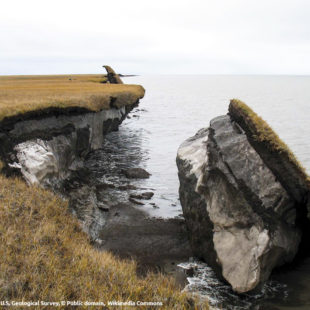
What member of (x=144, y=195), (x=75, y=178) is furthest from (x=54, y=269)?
(x=144, y=195)

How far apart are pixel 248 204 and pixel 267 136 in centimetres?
271

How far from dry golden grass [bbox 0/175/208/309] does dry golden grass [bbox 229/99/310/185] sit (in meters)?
6.56

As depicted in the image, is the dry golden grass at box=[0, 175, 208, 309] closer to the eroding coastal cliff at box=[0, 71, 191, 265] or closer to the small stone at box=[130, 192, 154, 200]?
the eroding coastal cliff at box=[0, 71, 191, 265]

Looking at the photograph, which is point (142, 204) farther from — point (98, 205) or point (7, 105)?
point (7, 105)

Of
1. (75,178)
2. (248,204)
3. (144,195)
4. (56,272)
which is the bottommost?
(144,195)

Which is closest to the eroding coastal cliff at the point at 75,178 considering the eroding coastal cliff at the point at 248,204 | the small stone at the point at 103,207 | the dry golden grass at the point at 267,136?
the small stone at the point at 103,207

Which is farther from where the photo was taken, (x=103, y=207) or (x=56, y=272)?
(x=103, y=207)

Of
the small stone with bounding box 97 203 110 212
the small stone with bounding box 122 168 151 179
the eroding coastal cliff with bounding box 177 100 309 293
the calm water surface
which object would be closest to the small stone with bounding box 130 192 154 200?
the calm water surface

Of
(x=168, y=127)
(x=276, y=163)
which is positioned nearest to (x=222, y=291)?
(x=276, y=163)

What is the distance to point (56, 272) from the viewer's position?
24.8ft

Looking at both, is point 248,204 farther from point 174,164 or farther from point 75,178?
point 174,164

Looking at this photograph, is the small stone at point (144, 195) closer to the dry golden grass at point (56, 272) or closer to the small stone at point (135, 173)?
the small stone at point (135, 173)

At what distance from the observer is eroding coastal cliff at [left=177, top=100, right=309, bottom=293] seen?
11.2 metres

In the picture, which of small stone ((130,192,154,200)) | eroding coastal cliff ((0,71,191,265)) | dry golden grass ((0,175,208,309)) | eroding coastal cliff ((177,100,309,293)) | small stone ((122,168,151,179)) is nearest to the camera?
dry golden grass ((0,175,208,309))
